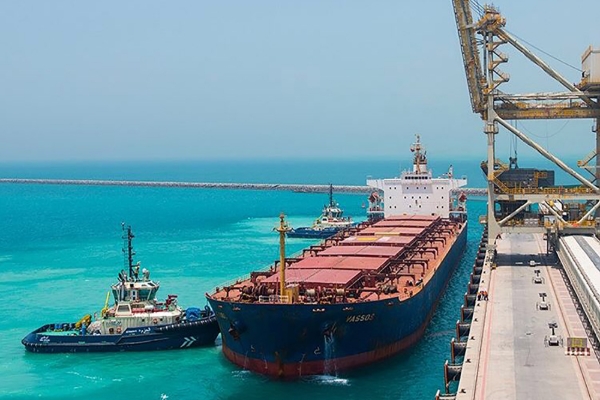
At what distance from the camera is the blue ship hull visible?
3259 centimetres

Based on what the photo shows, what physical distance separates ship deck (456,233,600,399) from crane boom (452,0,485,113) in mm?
10376

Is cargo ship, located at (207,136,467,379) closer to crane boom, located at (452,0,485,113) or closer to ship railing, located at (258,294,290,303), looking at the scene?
ship railing, located at (258,294,290,303)

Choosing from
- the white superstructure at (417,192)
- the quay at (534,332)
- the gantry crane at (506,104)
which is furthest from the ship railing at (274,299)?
the white superstructure at (417,192)

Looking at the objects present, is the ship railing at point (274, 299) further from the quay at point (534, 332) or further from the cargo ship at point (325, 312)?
the quay at point (534, 332)

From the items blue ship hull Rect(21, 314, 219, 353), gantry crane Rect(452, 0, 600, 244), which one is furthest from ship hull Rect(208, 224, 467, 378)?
gantry crane Rect(452, 0, 600, 244)

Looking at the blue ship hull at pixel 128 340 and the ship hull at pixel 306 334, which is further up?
the ship hull at pixel 306 334

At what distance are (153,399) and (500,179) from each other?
86.1 ft

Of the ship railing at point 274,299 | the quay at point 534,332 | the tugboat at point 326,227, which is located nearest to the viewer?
the quay at point 534,332

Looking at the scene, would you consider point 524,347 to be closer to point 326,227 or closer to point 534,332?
point 534,332

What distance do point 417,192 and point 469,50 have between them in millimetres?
24494

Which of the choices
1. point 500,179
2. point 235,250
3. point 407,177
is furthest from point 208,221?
point 500,179

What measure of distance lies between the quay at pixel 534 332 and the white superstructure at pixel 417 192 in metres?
23.5

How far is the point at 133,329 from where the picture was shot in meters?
32.8

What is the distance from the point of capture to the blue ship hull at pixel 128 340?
107 feet
